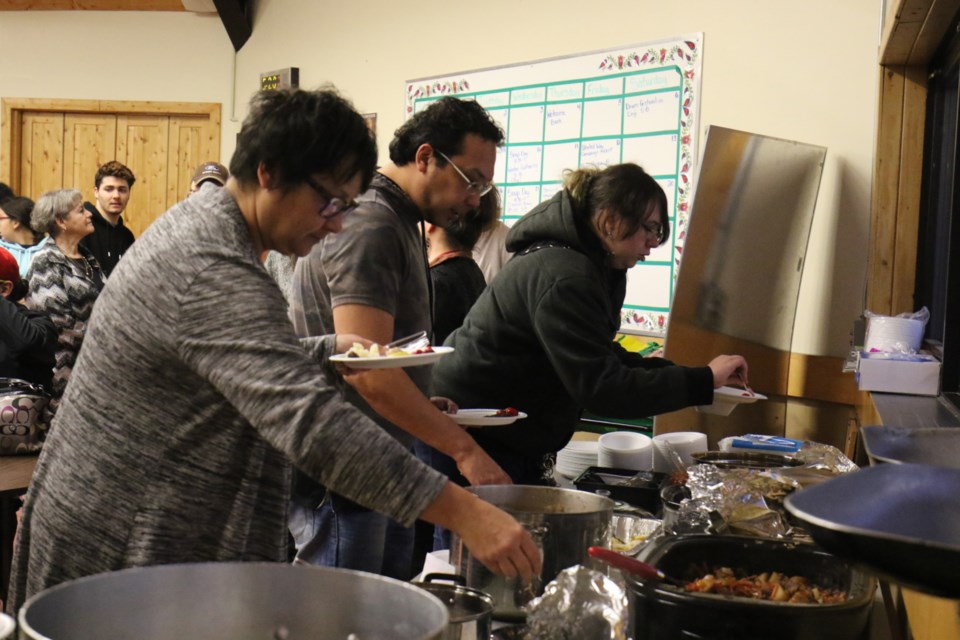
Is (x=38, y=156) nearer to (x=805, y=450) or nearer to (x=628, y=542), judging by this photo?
(x=805, y=450)

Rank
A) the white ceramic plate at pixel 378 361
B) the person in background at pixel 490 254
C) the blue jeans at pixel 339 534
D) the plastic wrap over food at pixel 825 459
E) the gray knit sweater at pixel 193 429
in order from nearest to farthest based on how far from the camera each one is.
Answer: the gray knit sweater at pixel 193 429
the white ceramic plate at pixel 378 361
the blue jeans at pixel 339 534
the plastic wrap over food at pixel 825 459
the person in background at pixel 490 254

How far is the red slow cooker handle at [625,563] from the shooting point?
1260 millimetres

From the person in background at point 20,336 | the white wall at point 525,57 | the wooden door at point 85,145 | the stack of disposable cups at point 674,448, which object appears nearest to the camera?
the stack of disposable cups at point 674,448

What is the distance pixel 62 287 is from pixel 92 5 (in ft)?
11.5

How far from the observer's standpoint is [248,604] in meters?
0.97

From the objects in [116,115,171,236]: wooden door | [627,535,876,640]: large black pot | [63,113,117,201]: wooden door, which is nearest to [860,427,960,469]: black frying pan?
[627,535,876,640]: large black pot

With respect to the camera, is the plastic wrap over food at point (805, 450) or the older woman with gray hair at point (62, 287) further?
the older woman with gray hair at point (62, 287)

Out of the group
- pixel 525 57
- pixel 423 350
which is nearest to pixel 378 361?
pixel 423 350

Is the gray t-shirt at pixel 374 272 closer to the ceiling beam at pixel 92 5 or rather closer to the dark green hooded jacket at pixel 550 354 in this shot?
the dark green hooded jacket at pixel 550 354

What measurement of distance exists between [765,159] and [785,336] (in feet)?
2.26

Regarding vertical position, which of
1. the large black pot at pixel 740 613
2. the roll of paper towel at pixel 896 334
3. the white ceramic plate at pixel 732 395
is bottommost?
the large black pot at pixel 740 613

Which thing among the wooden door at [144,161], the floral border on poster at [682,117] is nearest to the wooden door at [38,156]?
the wooden door at [144,161]

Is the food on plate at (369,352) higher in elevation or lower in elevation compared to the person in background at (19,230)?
lower

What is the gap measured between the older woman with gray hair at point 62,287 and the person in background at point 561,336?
2190 mm
